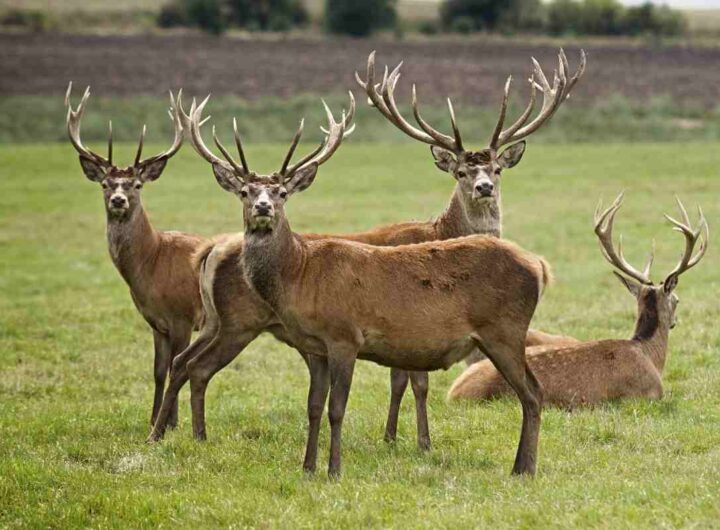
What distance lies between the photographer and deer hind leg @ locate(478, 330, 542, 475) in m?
8.51

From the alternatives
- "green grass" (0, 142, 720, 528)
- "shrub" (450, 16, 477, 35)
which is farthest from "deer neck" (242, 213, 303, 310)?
"shrub" (450, 16, 477, 35)

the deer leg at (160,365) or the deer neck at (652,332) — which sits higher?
the deer neck at (652,332)

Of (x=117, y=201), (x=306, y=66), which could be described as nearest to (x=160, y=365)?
(x=117, y=201)

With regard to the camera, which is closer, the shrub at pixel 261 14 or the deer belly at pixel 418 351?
the deer belly at pixel 418 351

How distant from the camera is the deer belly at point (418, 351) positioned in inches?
337

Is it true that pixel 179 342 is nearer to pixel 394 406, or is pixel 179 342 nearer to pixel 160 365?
pixel 160 365

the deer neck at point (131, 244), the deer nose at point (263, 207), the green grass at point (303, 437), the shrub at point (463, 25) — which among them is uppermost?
the deer nose at point (263, 207)

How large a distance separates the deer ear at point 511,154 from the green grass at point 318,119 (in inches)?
1267

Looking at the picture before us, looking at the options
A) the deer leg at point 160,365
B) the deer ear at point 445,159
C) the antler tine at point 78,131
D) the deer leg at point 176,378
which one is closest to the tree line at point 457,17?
the antler tine at point 78,131

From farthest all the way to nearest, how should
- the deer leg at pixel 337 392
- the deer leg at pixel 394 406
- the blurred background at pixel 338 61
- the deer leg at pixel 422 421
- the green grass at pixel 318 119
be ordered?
the blurred background at pixel 338 61
the green grass at pixel 318 119
the deer leg at pixel 394 406
the deer leg at pixel 422 421
the deer leg at pixel 337 392

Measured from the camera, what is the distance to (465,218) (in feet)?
36.4

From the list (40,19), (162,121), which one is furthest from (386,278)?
(40,19)

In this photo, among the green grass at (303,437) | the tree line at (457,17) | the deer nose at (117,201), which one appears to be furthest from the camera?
the tree line at (457,17)

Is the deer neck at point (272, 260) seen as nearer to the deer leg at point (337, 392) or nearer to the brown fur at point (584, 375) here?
the deer leg at point (337, 392)
